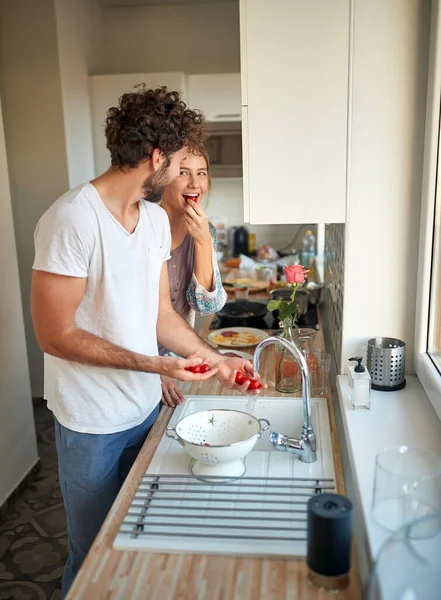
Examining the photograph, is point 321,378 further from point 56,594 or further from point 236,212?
point 236,212

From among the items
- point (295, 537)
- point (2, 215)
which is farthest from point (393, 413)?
point (2, 215)

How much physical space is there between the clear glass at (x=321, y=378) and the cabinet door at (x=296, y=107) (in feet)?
1.49

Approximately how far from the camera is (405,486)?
1047 mm

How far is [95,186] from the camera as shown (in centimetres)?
157

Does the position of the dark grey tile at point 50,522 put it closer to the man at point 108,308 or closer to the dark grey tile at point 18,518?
the dark grey tile at point 18,518

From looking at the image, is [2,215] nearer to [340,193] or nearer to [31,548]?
[31,548]

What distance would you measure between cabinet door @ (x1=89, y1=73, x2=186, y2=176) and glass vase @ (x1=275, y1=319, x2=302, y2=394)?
280cm

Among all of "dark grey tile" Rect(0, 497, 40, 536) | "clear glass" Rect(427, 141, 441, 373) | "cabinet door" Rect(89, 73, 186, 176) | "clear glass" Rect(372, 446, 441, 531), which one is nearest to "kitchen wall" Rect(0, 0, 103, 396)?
"cabinet door" Rect(89, 73, 186, 176)

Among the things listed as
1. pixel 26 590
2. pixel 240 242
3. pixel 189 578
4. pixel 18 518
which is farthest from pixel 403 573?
pixel 240 242

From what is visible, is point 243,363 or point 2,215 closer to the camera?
point 243,363

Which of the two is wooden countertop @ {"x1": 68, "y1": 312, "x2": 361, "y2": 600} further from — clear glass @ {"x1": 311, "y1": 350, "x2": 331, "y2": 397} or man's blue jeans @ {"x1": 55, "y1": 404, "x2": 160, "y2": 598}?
clear glass @ {"x1": 311, "y1": 350, "x2": 331, "y2": 397}

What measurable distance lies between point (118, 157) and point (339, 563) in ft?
3.65

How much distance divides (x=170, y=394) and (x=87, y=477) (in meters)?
0.38

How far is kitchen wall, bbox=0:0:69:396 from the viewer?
3.62 meters
